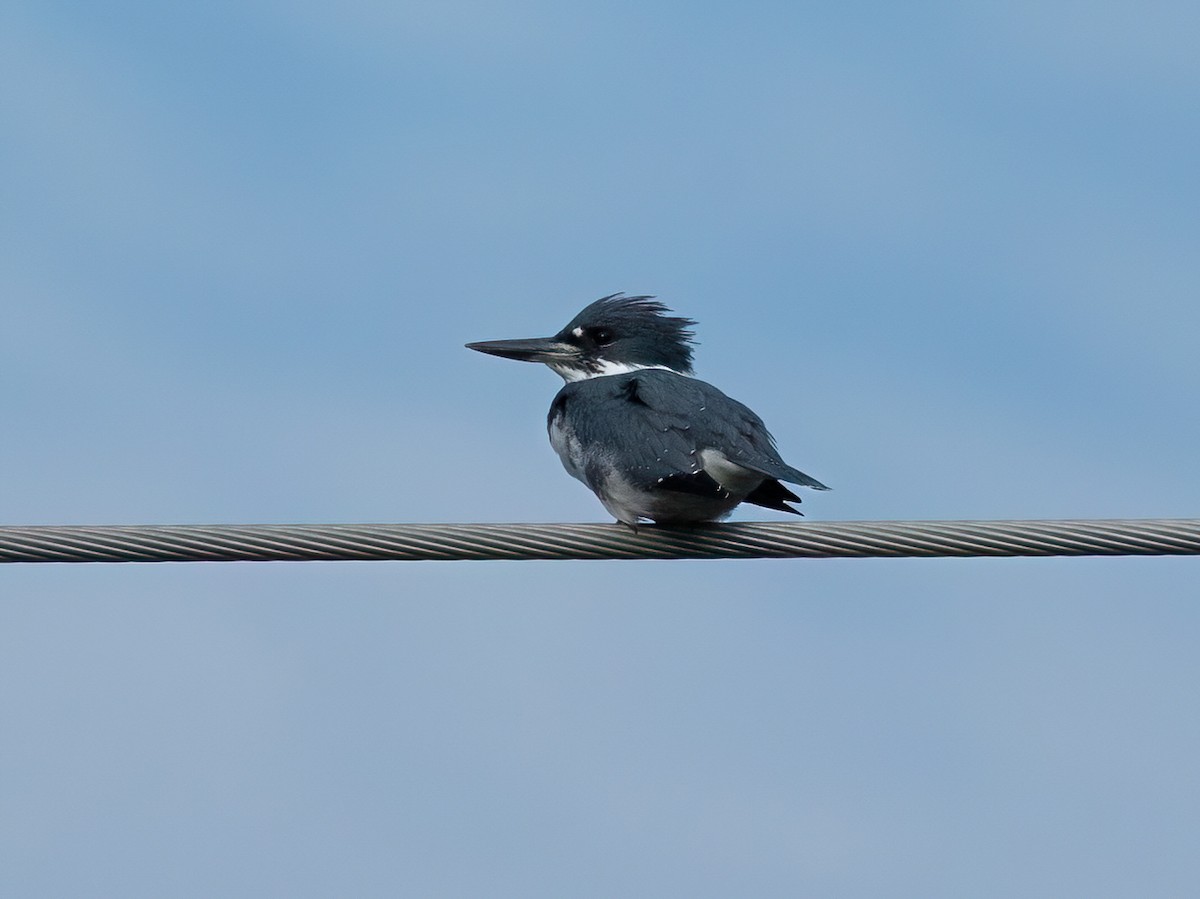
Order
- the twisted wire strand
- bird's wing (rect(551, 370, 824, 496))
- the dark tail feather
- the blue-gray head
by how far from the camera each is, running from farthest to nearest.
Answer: the blue-gray head < the dark tail feather < bird's wing (rect(551, 370, 824, 496)) < the twisted wire strand

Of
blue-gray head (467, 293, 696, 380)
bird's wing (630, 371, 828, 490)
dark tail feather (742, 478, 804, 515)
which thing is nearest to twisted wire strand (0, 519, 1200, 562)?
bird's wing (630, 371, 828, 490)

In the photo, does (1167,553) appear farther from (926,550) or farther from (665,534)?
(665,534)

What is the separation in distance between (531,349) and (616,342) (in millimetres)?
359

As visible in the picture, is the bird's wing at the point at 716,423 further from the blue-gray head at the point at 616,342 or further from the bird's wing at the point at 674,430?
the blue-gray head at the point at 616,342

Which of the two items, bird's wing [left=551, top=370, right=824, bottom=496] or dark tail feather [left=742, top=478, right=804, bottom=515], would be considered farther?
dark tail feather [left=742, top=478, right=804, bottom=515]

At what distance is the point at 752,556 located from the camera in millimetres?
4238

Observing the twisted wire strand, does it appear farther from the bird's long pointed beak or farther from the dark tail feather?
the bird's long pointed beak

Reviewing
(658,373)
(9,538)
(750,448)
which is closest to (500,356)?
(658,373)

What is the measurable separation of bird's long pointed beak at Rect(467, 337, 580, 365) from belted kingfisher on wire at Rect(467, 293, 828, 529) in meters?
0.75

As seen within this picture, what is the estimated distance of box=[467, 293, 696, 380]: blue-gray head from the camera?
19.0ft

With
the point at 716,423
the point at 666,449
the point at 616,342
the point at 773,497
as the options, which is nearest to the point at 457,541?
the point at 666,449

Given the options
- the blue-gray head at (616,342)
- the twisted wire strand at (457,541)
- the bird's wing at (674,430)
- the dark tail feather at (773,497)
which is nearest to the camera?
the twisted wire strand at (457,541)

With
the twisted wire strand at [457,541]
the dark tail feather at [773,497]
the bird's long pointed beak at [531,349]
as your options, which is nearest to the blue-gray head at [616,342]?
the bird's long pointed beak at [531,349]

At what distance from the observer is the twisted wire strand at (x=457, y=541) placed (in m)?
3.79
